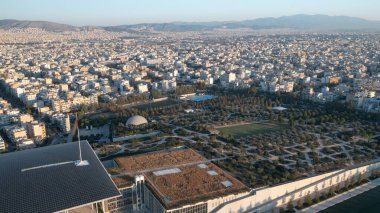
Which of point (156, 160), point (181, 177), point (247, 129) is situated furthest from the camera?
point (247, 129)

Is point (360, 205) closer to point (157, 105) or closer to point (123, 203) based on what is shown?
point (123, 203)

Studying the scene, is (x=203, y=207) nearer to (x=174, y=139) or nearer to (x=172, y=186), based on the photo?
(x=172, y=186)

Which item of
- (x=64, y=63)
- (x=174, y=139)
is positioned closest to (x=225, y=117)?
(x=174, y=139)

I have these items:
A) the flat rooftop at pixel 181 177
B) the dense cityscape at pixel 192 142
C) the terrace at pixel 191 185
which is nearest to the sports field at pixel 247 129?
the dense cityscape at pixel 192 142

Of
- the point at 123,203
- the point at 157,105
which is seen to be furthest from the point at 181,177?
the point at 157,105

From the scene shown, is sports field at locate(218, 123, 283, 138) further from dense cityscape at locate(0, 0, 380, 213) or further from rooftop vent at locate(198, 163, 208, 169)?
rooftop vent at locate(198, 163, 208, 169)

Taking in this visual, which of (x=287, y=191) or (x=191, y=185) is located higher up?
(x=191, y=185)
